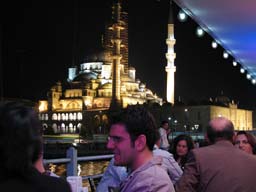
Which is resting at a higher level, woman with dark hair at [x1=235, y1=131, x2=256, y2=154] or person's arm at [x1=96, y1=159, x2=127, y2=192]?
woman with dark hair at [x1=235, y1=131, x2=256, y2=154]

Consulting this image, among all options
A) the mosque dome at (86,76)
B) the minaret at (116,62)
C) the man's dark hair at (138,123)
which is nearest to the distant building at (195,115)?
the minaret at (116,62)

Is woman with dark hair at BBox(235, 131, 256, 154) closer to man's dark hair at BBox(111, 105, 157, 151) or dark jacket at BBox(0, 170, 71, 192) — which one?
man's dark hair at BBox(111, 105, 157, 151)

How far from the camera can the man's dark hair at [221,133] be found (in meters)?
3.41

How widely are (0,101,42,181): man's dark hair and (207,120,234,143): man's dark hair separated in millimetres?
1952

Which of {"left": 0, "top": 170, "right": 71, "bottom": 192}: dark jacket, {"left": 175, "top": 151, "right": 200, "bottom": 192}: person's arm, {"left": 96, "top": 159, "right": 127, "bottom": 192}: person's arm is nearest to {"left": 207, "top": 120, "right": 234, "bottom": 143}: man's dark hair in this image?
{"left": 175, "top": 151, "right": 200, "bottom": 192}: person's arm

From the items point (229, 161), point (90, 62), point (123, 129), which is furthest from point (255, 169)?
point (90, 62)

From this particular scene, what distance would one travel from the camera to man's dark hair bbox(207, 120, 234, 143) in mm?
3414

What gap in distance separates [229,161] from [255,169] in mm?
181

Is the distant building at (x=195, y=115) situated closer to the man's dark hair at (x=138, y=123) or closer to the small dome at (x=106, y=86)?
the small dome at (x=106, y=86)

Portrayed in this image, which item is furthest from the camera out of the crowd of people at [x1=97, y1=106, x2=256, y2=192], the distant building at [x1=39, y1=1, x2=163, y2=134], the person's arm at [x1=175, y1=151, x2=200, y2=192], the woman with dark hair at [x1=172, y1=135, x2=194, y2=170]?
the distant building at [x1=39, y1=1, x2=163, y2=134]

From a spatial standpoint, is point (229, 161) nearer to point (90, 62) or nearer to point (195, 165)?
point (195, 165)

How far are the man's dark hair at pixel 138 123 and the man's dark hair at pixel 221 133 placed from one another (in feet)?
3.58

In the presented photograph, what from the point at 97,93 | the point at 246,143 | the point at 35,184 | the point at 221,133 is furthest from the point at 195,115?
the point at 35,184

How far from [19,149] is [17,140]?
0.03 m
